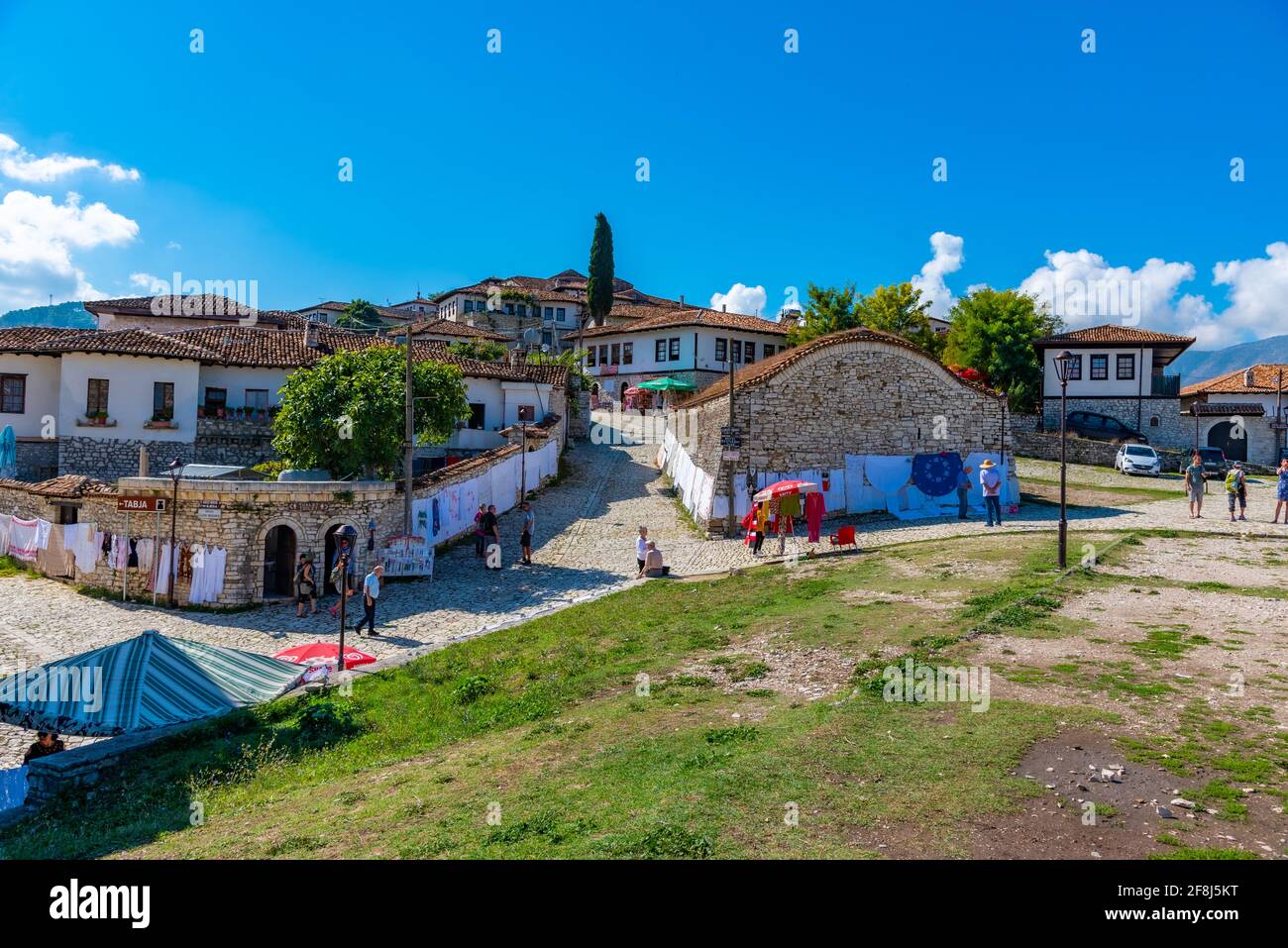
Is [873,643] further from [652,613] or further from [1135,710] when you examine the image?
[652,613]

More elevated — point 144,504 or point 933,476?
point 933,476

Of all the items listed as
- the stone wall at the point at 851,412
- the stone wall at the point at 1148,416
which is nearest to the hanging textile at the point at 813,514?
the stone wall at the point at 851,412

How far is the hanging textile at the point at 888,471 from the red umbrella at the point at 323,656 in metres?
17.3

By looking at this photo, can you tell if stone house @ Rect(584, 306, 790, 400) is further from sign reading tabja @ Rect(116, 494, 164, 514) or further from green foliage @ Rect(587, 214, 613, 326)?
sign reading tabja @ Rect(116, 494, 164, 514)

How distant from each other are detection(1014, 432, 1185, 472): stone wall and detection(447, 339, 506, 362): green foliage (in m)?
29.4

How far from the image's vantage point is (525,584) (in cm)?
2183

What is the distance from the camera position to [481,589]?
21.8m

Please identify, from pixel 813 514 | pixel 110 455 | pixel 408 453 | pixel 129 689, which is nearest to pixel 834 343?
pixel 813 514

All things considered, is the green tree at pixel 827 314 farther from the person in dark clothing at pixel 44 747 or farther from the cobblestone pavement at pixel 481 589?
the person in dark clothing at pixel 44 747

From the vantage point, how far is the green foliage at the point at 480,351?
46.9 meters

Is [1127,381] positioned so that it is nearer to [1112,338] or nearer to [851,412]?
[1112,338]

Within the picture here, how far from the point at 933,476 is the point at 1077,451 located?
14.1 m

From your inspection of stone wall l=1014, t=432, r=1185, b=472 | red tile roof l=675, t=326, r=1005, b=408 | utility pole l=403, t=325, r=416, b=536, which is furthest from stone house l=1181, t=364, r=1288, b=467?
utility pole l=403, t=325, r=416, b=536

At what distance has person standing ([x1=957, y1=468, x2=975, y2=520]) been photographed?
25344 millimetres
